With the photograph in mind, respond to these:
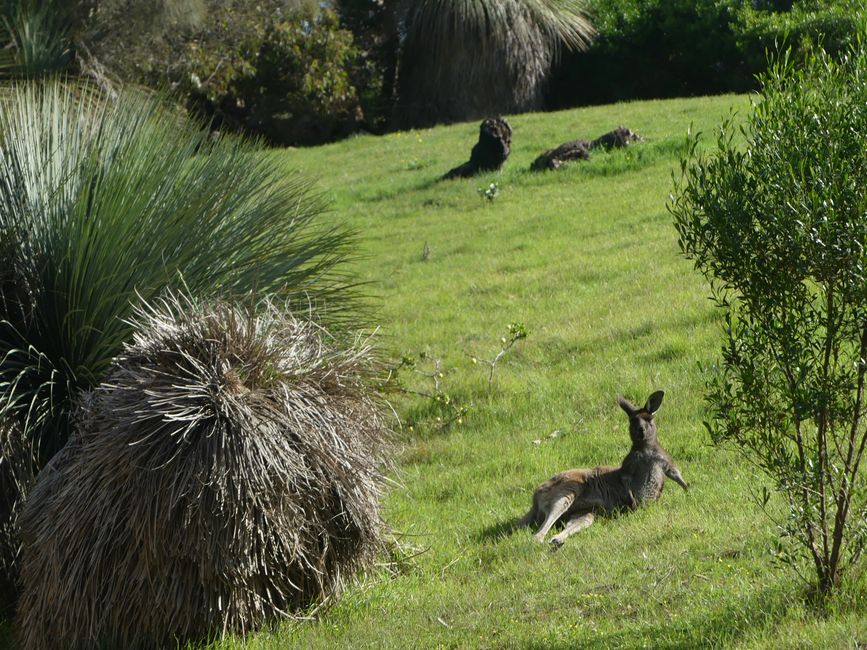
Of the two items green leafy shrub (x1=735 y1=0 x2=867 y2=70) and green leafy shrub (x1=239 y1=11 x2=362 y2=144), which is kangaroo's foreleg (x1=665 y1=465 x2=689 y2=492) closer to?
green leafy shrub (x1=735 y1=0 x2=867 y2=70)

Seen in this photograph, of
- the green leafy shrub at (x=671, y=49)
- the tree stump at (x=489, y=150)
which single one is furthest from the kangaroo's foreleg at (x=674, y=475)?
the green leafy shrub at (x=671, y=49)

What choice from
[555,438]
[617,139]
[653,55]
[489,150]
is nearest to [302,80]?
[653,55]

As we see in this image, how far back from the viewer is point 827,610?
5195 millimetres

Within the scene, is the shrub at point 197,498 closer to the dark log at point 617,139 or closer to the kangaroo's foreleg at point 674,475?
the kangaroo's foreleg at point 674,475

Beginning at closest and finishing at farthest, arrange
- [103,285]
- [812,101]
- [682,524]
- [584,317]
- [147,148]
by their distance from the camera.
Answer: [812,101] < [682,524] < [103,285] < [147,148] < [584,317]

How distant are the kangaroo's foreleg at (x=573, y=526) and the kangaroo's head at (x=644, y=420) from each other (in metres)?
0.58

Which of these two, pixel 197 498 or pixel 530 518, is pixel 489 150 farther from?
pixel 197 498

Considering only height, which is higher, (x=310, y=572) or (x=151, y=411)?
(x=151, y=411)

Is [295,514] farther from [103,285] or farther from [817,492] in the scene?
[817,492]

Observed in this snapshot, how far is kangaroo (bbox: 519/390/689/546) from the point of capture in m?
7.25

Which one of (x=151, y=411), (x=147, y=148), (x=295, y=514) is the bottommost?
(x=295, y=514)

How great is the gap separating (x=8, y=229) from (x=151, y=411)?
213cm

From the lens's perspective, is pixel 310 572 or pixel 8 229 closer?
pixel 310 572

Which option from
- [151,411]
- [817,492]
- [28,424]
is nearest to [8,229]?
[28,424]
